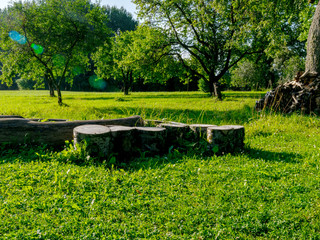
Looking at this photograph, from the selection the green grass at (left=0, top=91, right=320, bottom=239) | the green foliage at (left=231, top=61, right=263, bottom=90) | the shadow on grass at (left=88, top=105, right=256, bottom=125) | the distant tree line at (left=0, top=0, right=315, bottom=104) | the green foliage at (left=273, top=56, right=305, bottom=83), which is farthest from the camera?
the green foliage at (left=231, top=61, right=263, bottom=90)

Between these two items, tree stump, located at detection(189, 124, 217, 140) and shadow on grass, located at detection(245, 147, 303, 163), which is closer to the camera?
shadow on grass, located at detection(245, 147, 303, 163)

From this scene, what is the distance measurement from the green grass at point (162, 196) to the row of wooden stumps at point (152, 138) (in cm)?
31

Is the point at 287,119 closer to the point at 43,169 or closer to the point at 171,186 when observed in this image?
the point at 171,186

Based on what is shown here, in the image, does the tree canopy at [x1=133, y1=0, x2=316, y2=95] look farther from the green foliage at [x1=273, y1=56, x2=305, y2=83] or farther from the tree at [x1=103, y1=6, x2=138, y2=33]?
the tree at [x1=103, y1=6, x2=138, y2=33]

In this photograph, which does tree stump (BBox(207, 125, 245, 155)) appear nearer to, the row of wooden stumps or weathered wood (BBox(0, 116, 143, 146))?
the row of wooden stumps

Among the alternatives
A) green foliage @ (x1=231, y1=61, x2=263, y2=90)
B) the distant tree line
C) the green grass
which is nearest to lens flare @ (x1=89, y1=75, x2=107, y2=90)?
the distant tree line

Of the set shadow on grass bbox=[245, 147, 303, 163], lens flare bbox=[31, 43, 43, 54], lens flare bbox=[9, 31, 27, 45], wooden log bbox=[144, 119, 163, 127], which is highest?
lens flare bbox=[9, 31, 27, 45]

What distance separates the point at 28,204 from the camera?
3.29 m

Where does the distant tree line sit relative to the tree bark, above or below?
above

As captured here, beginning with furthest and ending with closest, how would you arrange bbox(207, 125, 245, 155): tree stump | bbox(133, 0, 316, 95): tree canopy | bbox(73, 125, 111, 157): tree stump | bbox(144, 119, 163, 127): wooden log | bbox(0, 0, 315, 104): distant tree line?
bbox(133, 0, 316, 95): tree canopy → bbox(0, 0, 315, 104): distant tree line → bbox(144, 119, 163, 127): wooden log → bbox(207, 125, 245, 155): tree stump → bbox(73, 125, 111, 157): tree stump

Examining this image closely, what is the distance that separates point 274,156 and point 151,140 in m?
2.77

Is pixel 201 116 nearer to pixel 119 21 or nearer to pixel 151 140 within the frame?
pixel 151 140

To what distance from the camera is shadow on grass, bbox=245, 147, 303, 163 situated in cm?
509

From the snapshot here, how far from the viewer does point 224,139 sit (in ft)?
17.7
